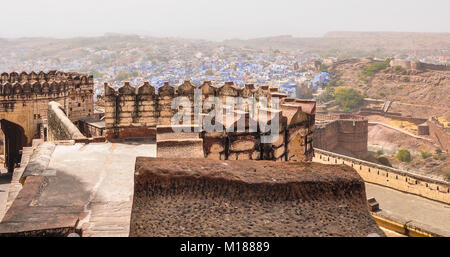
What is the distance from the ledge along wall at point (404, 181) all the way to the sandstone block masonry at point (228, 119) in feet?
28.7

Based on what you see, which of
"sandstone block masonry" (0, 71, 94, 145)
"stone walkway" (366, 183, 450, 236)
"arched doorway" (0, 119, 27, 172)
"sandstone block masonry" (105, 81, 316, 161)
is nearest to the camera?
"sandstone block masonry" (105, 81, 316, 161)

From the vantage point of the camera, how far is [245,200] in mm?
3289

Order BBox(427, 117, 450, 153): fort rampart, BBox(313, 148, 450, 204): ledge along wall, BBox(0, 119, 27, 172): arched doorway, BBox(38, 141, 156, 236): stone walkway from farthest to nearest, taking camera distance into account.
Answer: BBox(427, 117, 450, 153): fort rampart, BBox(313, 148, 450, 204): ledge along wall, BBox(0, 119, 27, 172): arched doorway, BBox(38, 141, 156, 236): stone walkway

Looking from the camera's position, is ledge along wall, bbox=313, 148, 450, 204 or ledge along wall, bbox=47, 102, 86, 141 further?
ledge along wall, bbox=313, 148, 450, 204

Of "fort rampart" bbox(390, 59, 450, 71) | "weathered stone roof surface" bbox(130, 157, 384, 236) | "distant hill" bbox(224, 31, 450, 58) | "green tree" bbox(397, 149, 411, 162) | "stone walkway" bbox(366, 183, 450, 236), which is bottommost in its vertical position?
"green tree" bbox(397, 149, 411, 162)

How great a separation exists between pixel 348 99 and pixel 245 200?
54430 mm

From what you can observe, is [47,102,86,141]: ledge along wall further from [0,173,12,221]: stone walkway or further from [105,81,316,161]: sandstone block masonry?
[0,173,12,221]: stone walkway

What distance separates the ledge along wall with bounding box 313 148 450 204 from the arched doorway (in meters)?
11.4

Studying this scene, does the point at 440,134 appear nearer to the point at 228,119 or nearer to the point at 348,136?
the point at 348,136

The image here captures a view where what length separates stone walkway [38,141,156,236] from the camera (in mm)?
4184

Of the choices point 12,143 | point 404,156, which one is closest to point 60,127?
point 12,143

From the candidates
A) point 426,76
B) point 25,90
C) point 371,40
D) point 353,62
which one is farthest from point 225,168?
point 371,40

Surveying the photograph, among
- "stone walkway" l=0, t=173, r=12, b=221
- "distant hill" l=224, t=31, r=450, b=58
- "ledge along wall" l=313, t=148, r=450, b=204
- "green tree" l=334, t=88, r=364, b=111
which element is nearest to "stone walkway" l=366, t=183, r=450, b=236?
"ledge along wall" l=313, t=148, r=450, b=204
